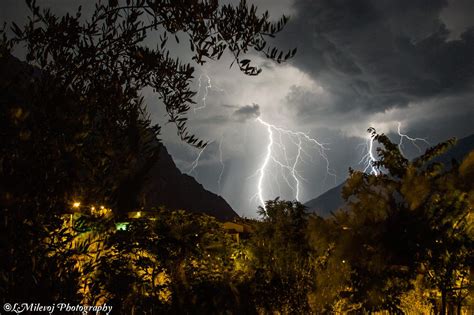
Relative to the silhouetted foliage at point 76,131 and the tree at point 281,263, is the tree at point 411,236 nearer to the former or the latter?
the tree at point 281,263

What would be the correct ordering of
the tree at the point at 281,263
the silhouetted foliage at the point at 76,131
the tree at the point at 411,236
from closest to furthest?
the silhouetted foliage at the point at 76,131, the tree at the point at 411,236, the tree at the point at 281,263

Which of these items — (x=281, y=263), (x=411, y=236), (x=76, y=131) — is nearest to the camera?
(x=76, y=131)

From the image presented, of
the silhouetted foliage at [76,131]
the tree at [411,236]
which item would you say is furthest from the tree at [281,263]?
the silhouetted foliage at [76,131]

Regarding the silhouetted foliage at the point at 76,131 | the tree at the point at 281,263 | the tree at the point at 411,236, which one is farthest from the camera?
the tree at the point at 281,263

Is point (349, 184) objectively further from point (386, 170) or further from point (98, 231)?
point (98, 231)

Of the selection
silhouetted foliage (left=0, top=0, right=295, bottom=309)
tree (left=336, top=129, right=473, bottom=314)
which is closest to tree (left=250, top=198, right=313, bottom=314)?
tree (left=336, top=129, right=473, bottom=314)

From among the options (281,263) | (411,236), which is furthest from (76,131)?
(281,263)

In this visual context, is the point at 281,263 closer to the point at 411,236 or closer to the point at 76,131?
the point at 411,236

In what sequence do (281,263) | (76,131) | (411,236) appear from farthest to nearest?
(281,263)
(411,236)
(76,131)

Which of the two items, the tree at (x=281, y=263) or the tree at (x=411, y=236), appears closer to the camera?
the tree at (x=411, y=236)

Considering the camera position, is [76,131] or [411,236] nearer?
[76,131]

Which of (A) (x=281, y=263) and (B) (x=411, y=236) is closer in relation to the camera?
(B) (x=411, y=236)

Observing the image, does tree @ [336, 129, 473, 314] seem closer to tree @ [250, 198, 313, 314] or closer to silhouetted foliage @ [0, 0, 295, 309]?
tree @ [250, 198, 313, 314]

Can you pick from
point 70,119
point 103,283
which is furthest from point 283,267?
point 70,119
